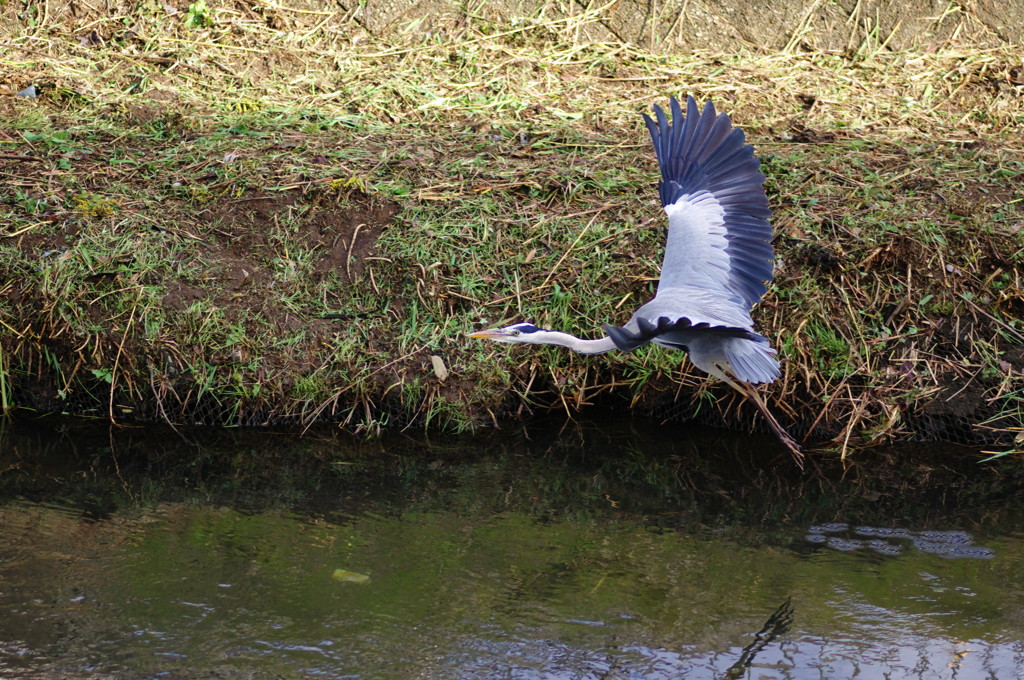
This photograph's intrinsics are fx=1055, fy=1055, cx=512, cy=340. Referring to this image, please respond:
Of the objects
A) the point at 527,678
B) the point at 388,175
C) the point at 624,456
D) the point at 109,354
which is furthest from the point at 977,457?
the point at 109,354

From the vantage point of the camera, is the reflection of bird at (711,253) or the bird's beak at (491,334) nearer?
the reflection of bird at (711,253)

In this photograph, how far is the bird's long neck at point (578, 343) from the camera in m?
4.53

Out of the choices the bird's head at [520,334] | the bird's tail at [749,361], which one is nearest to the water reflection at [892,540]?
the bird's tail at [749,361]

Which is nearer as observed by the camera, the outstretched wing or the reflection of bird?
the reflection of bird

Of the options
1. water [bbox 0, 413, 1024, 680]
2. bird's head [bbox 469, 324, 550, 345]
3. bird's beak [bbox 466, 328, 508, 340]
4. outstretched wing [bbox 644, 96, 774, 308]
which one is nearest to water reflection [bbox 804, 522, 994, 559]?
water [bbox 0, 413, 1024, 680]

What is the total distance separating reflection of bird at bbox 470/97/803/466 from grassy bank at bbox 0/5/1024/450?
51cm

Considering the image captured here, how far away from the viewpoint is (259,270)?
5305mm

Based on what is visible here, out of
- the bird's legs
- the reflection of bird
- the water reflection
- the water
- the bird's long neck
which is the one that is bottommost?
the water

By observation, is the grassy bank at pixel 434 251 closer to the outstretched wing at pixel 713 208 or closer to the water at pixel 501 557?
the water at pixel 501 557

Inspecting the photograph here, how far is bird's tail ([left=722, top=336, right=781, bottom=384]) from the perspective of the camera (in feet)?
14.6

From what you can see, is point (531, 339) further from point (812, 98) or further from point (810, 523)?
point (812, 98)

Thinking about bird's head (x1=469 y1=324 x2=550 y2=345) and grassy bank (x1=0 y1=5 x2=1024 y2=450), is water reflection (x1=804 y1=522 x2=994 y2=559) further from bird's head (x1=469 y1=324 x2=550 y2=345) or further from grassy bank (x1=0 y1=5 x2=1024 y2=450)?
bird's head (x1=469 y1=324 x2=550 y2=345)

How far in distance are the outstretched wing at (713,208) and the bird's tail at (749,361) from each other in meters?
0.22

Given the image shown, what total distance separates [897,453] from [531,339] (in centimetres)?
181
